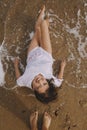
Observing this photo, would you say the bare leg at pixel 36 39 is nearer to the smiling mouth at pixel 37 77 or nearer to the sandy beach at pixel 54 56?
the sandy beach at pixel 54 56

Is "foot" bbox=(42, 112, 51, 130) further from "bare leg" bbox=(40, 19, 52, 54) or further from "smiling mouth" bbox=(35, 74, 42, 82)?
"bare leg" bbox=(40, 19, 52, 54)

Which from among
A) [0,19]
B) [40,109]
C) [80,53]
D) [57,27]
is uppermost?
[0,19]

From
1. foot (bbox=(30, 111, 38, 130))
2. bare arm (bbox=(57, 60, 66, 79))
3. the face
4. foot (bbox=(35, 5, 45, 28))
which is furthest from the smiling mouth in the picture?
foot (bbox=(35, 5, 45, 28))

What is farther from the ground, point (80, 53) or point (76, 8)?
point (76, 8)

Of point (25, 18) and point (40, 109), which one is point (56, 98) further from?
point (25, 18)

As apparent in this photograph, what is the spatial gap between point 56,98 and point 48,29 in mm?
625

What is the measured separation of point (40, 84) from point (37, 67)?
0.19 meters

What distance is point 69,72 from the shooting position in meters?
3.28

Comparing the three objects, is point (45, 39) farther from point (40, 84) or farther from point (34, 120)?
point (34, 120)

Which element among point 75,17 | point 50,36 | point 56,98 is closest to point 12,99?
point 56,98

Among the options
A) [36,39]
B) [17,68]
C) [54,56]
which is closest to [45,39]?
[36,39]

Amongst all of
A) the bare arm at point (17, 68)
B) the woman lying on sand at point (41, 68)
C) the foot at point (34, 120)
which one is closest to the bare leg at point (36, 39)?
the woman lying on sand at point (41, 68)

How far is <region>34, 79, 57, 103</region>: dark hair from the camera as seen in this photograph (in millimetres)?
2988

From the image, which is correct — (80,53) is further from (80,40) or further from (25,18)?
(25,18)
